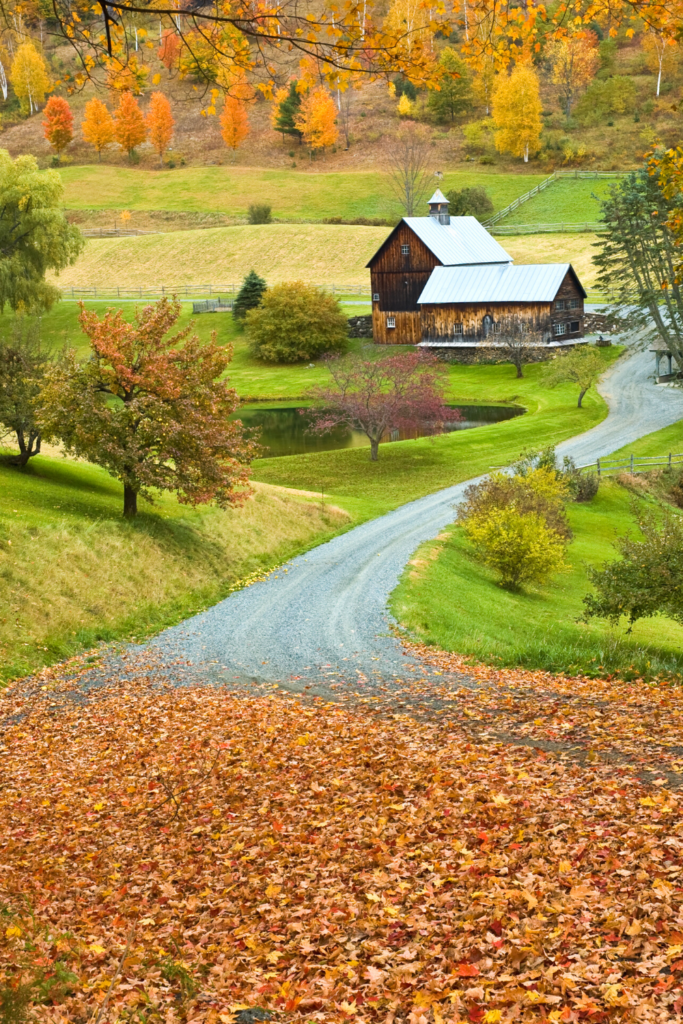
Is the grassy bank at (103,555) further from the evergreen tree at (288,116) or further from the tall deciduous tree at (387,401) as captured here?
the evergreen tree at (288,116)

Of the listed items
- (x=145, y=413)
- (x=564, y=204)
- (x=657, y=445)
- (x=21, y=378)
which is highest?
(x=564, y=204)

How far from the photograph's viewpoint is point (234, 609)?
81.4 ft

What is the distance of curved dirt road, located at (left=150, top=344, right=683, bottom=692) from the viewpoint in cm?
1933

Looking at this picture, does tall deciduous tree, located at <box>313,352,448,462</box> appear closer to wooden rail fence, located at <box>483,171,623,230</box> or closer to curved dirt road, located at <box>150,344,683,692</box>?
curved dirt road, located at <box>150,344,683,692</box>

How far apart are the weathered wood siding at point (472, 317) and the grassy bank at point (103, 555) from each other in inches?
1642

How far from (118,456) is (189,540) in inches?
159

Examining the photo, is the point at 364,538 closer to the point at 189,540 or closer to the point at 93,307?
the point at 189,540

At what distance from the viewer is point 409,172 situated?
360 feet

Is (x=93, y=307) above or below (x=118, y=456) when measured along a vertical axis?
above

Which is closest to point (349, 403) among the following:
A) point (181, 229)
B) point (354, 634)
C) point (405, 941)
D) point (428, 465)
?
point (428, 465)

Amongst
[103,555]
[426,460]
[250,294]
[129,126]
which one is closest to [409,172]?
[250,294]

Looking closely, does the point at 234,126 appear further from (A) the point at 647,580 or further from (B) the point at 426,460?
(A) the point at 647,580

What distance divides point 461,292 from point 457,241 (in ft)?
33.6

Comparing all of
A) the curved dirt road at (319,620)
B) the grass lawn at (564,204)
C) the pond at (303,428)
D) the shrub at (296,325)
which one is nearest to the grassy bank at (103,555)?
the curved dirt road at (319,620)
